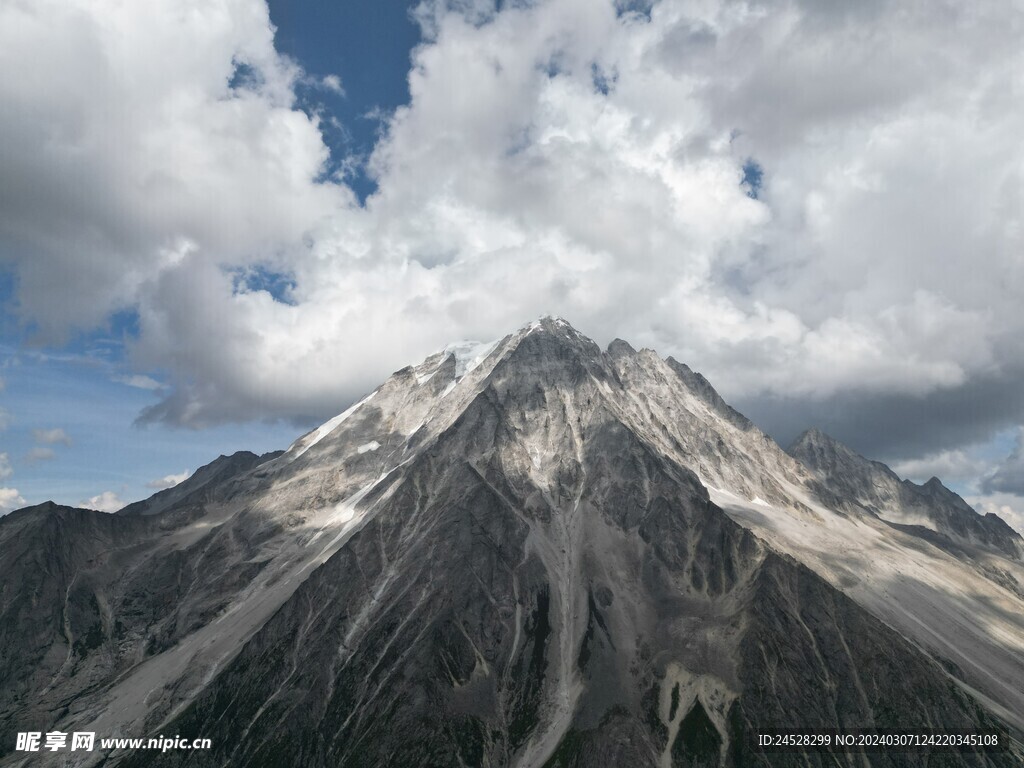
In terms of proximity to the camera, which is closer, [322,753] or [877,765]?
[877,765]

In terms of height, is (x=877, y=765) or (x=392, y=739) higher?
(x=392, y=739)

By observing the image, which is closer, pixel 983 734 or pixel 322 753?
pixel 983 734

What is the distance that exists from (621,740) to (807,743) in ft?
167

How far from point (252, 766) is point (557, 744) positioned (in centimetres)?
8861

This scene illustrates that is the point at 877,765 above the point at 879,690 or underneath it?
underneath

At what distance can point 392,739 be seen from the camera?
19662 cm

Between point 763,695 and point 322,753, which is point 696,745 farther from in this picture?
point 322,753

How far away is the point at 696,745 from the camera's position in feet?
621

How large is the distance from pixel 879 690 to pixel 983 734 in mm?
25641

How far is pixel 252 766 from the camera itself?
198500mm

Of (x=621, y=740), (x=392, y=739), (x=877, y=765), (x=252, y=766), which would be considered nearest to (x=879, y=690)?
(x=877, y=765)

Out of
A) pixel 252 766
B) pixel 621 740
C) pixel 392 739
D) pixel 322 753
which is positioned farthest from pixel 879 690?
pixel 252 766

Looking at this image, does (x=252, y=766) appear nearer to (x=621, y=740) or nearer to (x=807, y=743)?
(x=621, y=740)

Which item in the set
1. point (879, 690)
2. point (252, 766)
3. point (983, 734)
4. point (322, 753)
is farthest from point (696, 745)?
point (252, 766)
